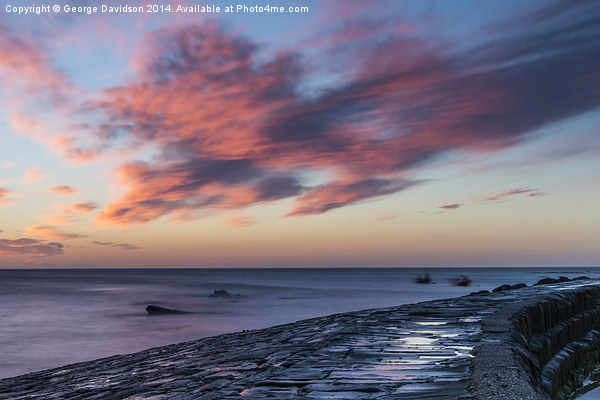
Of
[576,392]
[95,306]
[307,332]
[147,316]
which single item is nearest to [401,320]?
[307,332]

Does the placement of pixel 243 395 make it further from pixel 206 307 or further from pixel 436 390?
pixel 206 307

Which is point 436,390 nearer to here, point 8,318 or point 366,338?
point 366,338

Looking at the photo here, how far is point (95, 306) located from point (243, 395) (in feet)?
147

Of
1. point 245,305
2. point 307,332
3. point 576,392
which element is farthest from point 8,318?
point 576,392

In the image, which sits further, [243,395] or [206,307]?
[206,307]

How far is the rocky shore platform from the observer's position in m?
4.25

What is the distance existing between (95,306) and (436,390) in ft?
150

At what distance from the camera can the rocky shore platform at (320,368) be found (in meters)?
4.25

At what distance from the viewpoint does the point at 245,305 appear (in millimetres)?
43906

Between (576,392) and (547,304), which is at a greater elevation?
(547,304)

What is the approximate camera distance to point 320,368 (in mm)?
5117

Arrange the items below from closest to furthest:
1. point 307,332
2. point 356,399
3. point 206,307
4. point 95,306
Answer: point 356,399, point 307,332, point 206,307, point 95,306

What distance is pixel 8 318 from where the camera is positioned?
36.2 meters

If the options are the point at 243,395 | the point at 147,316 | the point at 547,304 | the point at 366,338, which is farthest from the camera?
the point at 147,316
